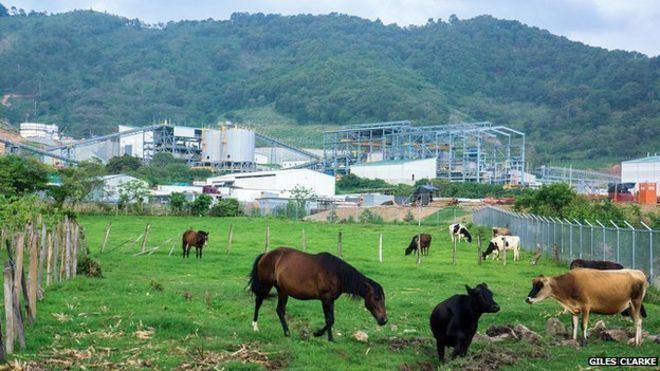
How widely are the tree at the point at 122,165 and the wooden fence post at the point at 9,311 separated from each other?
95.4 metres

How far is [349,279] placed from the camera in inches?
542

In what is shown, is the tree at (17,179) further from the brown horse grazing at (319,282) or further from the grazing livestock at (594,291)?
the grazing livestock at (594,291)

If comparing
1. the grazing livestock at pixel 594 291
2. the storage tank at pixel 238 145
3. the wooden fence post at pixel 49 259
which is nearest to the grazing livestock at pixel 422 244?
the wooden fence post at pixel 49 259

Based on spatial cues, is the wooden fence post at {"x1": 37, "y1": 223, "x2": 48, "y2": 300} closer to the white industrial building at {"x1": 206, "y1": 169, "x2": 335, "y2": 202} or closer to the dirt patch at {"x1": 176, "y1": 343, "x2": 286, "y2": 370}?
the dirt patch at {"x1": 176, "y1": 343, "x2": 286, "y2": 370}

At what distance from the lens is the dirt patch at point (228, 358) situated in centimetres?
1126

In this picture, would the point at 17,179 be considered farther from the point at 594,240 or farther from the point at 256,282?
the point at 256,282

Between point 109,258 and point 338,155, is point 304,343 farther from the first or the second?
point 338,155

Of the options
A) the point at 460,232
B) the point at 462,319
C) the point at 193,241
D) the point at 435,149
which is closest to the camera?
the point at 462,319

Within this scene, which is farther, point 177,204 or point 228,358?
point 177,204

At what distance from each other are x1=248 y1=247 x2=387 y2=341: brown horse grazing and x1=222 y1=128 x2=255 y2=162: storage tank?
106298 mm

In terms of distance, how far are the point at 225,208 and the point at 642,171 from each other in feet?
144

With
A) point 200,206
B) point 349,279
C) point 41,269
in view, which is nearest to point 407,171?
point 200,206

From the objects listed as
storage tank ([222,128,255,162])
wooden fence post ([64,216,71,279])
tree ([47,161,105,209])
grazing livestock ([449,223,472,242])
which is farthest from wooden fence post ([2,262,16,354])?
storage tank ([222,128,255,162])

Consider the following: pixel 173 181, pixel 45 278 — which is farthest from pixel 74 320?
pixel 173 181
